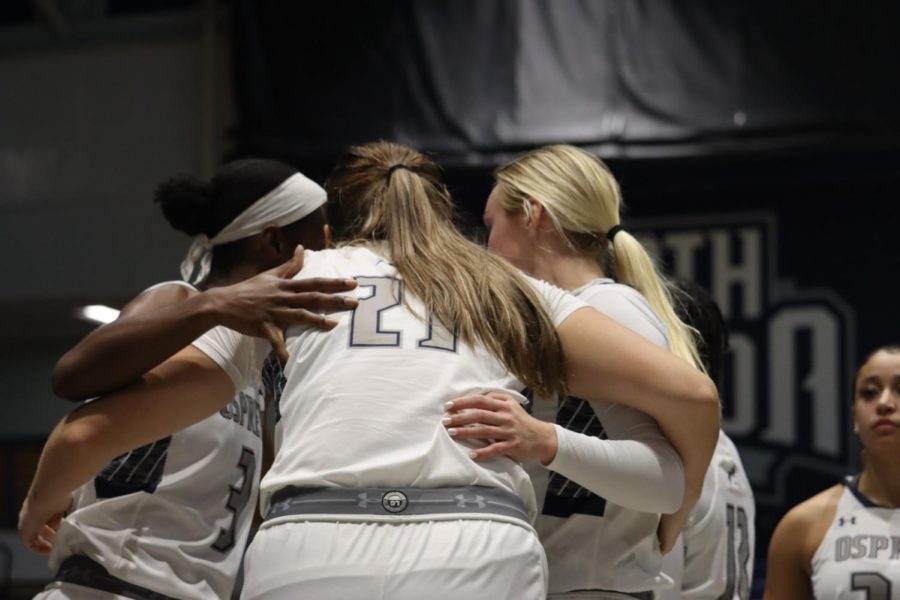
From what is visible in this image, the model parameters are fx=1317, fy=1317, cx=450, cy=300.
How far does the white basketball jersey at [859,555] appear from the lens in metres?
4.05

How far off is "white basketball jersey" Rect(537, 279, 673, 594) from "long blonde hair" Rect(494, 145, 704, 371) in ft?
0.80

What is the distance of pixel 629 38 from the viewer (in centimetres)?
733

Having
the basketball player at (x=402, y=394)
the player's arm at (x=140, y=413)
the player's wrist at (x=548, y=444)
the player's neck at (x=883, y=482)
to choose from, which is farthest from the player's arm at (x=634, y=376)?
the player's neck at (x=883, y=482)

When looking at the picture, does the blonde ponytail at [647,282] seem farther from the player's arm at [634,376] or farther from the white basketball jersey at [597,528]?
the player's arm at [634,376]

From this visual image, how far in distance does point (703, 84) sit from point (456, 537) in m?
5.63

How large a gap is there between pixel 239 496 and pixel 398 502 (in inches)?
40.3

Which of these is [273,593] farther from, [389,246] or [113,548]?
[113,548]

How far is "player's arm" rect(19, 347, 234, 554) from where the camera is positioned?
2.28 metres

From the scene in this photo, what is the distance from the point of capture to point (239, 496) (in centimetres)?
288

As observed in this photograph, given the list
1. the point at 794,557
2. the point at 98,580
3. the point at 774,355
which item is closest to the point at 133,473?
the point at 98,580

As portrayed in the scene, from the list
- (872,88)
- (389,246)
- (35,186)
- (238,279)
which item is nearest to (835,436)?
(872,88)

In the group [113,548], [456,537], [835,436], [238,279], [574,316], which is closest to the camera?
[456,537]

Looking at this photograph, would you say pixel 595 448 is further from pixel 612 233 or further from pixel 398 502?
pixel 612 233

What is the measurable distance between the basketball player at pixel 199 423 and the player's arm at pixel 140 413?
0.02m
